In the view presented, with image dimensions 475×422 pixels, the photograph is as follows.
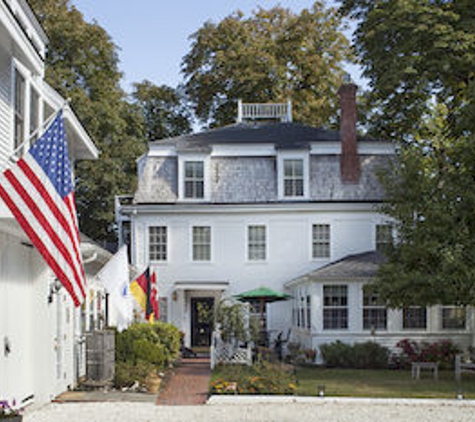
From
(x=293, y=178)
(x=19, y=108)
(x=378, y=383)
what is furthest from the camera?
(x=293, y=178)

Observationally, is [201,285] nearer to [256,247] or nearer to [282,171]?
[256,247]

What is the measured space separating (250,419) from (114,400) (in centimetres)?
341

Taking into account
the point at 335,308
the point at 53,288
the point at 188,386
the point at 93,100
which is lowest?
the point at 188,386

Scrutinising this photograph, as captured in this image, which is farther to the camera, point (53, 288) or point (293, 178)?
point (293, 178)

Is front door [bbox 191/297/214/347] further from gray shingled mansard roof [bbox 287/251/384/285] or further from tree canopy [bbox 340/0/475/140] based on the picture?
tree canopy [bbox 340/0/475/140]

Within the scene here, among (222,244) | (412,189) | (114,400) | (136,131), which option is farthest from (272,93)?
(114,400)

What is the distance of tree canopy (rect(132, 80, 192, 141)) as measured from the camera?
4444 cm

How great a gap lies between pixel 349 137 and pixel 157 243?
819cm

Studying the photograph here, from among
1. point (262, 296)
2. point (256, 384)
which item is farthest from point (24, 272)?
point (262, 296)

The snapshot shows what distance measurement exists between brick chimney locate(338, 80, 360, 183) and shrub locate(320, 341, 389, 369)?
7.70 m

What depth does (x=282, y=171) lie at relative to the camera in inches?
1230

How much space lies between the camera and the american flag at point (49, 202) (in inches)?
403

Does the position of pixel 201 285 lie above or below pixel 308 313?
above

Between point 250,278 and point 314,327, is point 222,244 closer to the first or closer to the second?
point 250,278
